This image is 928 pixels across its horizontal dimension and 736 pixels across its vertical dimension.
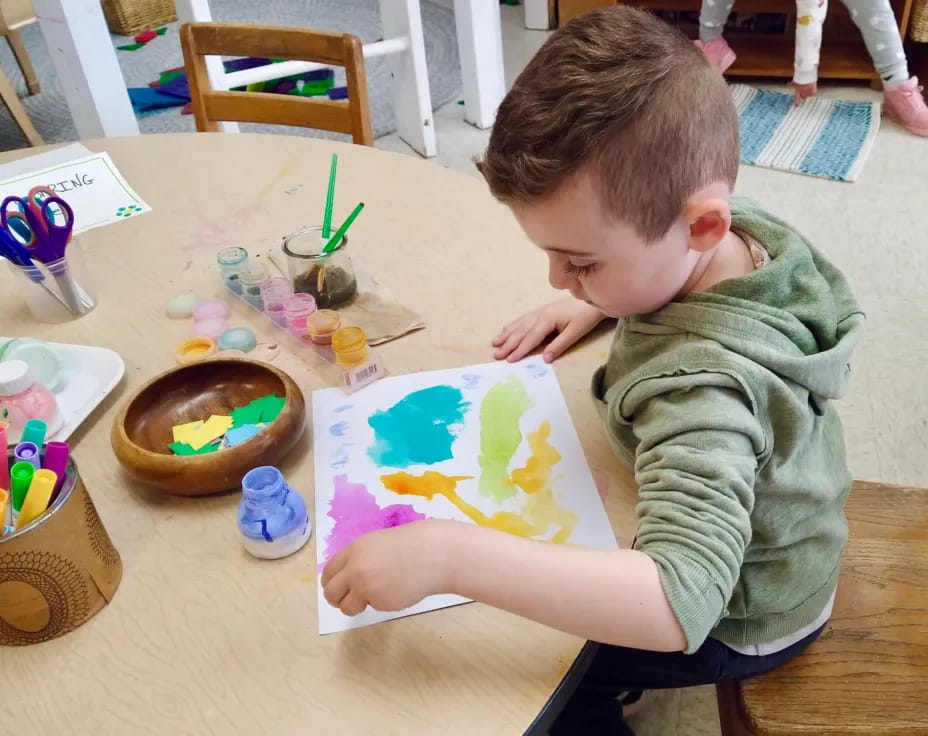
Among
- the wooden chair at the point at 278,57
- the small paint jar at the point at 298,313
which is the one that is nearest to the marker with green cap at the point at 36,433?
the small paint jar at the point at 298,313

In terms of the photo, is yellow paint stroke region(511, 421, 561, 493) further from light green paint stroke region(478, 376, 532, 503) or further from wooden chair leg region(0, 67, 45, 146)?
wooden chair leg region(0, 67, 45, 146)

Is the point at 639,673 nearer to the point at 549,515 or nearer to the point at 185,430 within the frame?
the point at 549,515

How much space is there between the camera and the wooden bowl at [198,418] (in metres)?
0.69

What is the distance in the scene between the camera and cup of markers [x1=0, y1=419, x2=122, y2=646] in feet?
1.83

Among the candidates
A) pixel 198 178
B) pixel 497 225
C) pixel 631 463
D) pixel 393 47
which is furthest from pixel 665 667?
pixel 393 47

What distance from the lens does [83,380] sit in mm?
851

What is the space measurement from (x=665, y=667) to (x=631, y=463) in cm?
27

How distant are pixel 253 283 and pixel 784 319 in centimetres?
59

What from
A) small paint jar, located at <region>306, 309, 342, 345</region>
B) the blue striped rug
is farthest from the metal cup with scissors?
the blue striped rug

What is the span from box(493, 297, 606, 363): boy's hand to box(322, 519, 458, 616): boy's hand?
0.95 ft

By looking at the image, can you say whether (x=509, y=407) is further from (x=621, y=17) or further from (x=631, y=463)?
(x=621, y=17)

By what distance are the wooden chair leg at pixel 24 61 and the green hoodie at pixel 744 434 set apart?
313 centimetres

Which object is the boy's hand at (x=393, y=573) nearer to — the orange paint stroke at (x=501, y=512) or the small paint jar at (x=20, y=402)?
the orange paint stroke at (x=501, y=512)

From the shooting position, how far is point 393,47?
2404mm
